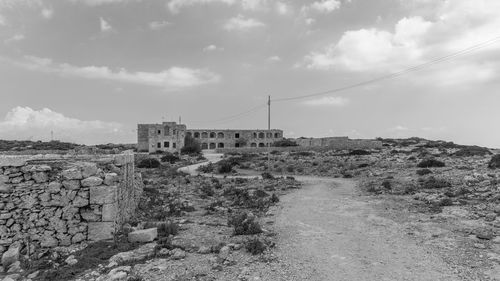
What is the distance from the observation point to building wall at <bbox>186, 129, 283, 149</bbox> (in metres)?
91.9

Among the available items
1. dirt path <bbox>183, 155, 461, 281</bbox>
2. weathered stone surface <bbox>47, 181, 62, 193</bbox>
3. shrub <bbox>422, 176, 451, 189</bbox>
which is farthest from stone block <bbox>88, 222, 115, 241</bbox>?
shrub <bbox>422, 176, 451, 189</bbox>

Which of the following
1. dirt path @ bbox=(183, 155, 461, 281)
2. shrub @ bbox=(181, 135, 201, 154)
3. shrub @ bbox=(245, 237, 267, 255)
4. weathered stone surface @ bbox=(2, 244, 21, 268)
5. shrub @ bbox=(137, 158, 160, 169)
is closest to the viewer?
dirt path @ bbox=(183, 155, 461, 281)

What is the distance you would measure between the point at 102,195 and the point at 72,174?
101 cm

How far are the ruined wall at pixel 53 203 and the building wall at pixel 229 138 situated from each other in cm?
8134

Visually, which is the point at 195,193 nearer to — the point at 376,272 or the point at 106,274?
the point at 106,274

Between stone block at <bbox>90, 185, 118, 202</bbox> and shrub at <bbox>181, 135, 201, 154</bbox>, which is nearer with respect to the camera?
stone block at <bbox>90, 185, 118, 202</bbox>

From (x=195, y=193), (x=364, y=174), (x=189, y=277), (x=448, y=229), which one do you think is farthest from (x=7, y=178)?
(x=364, y=174)

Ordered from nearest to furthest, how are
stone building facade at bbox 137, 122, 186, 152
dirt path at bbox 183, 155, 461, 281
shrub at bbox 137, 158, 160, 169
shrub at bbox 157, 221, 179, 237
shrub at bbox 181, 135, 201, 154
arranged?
dirt path at bbox 183, 155, 461, 281 → shrub at bbox 157, 221, 179, 237 → shrub at bbox 137, 158, 160, 169 → shrub at bbox 181, 135, 201, 154 → stone building facade at bbox 137, 122, 186, 152

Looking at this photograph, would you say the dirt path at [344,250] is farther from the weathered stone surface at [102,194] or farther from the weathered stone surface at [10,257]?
the weathered stone surface at [10,257]

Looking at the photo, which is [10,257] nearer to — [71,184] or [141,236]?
[71,184]

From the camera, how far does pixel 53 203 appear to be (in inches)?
358

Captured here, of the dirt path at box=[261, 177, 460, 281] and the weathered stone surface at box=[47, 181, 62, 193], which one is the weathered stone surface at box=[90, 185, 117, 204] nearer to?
the weathered stone surface at box=[47, 181, 62, 193]

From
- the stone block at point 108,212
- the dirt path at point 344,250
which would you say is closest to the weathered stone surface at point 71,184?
the stone block at point 108,212

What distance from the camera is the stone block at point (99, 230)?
9242 mm
